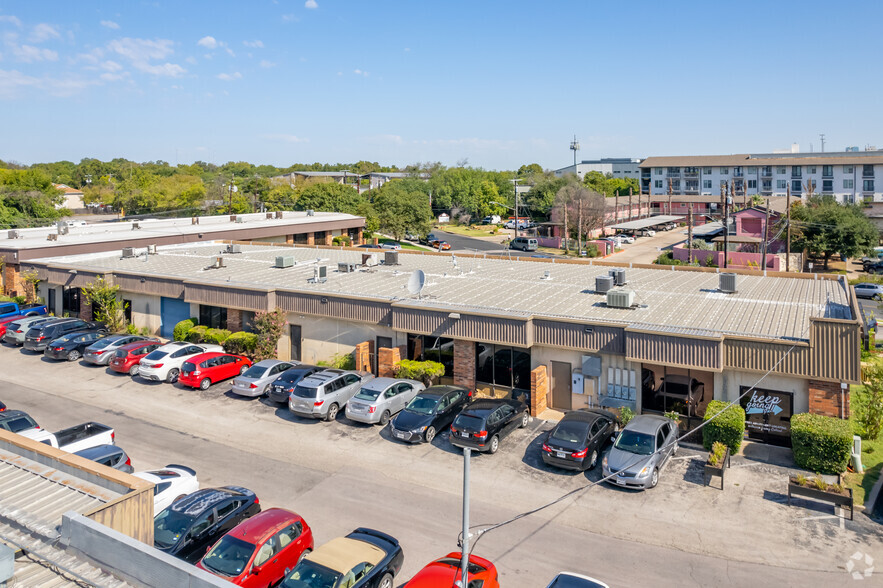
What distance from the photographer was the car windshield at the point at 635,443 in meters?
17.4

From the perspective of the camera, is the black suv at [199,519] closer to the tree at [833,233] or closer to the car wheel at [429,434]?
the car wheel at [429,434]

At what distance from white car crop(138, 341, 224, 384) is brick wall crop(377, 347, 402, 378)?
7.92m

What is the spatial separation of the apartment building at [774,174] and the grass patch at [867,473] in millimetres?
78437

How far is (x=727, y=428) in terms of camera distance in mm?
18266

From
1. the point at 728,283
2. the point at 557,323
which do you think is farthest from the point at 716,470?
the point at 728,283

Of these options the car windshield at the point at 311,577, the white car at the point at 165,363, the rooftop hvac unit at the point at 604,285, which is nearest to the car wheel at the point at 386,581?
the car windshield at the point at 311,577

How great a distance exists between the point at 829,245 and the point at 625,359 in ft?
156

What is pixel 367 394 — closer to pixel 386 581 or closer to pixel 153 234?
pixel 386 581

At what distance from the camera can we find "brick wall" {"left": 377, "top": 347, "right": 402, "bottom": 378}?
81.6ft

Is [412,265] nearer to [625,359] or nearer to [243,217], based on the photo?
[625,359]

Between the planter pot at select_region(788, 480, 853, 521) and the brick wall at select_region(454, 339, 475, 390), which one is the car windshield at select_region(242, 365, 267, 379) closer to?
the brick wall at select_region(454, 339, 475, 390)

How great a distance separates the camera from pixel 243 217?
6612 cm

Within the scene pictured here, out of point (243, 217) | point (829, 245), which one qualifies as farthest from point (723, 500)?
point (243, 217)

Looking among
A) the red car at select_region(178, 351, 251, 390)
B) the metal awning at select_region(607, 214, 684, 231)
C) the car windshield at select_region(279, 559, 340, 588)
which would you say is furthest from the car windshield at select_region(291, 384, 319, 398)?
the metal awning at select_region(607, 214, 684, 231)
